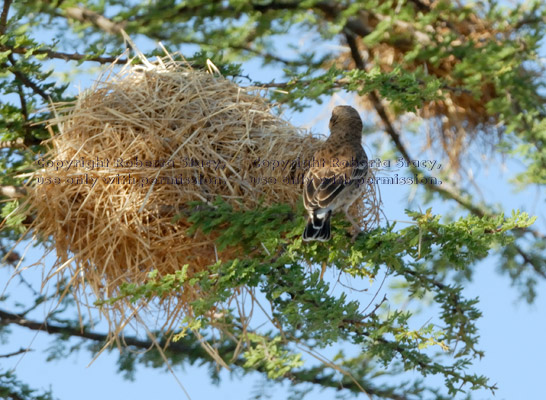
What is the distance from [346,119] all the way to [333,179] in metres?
1.08

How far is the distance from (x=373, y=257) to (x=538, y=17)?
444cm

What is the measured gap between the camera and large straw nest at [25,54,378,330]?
470 cm

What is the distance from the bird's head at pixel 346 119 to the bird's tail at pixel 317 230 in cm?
144

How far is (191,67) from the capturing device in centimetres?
574

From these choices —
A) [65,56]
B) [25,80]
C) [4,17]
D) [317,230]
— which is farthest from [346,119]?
[4,17]

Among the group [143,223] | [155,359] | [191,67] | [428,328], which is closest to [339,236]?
[428,328]

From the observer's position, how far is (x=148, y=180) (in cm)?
470

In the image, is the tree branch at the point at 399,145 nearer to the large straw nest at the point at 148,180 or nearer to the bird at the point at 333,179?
the bird at the point at 333,179

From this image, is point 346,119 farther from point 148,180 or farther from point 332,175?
point 148,180

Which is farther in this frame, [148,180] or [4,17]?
[4,17]

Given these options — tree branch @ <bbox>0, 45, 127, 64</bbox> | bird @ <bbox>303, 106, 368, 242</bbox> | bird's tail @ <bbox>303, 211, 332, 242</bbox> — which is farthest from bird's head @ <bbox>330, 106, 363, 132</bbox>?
tree branch @ <bbox>0, 45, 127, 64</bbox>

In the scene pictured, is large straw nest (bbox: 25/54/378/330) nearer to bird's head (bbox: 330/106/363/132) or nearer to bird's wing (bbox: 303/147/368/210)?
bird's wing (bbox: 303/147/368/210)

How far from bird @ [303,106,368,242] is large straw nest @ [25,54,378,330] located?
0.21 m

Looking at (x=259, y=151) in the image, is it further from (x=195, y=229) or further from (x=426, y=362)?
(x=426, y=362)
